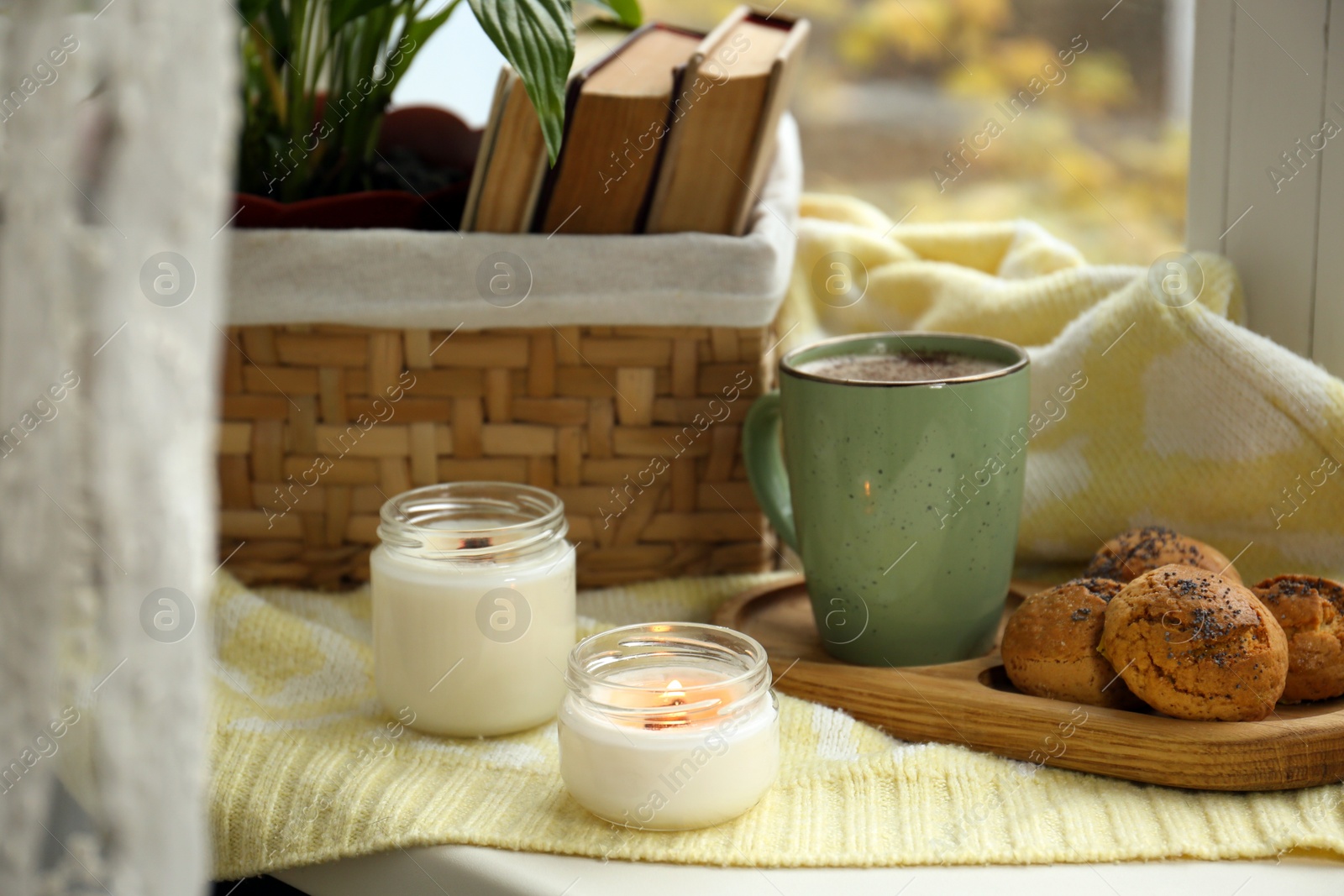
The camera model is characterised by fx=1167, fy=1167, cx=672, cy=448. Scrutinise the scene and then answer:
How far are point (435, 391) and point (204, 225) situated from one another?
1.40ft

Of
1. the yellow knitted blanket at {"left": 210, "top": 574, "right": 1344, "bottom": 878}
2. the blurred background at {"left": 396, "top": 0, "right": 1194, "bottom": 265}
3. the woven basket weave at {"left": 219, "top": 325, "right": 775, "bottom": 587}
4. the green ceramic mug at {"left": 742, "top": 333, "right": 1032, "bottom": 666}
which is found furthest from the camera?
the blurred background at {"left": 396, "top": 0, "right": 1194, "bottom": 265}

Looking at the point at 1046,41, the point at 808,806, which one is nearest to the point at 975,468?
the point at 808,806

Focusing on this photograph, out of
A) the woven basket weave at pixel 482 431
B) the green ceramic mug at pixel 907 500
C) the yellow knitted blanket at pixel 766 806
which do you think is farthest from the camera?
the woven basket weave at pixel 482 431

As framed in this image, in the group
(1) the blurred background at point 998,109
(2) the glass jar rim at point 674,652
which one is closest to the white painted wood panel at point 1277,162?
(2) the glass jar rim at point 674,652

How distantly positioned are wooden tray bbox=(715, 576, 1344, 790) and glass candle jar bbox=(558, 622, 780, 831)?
0.08m

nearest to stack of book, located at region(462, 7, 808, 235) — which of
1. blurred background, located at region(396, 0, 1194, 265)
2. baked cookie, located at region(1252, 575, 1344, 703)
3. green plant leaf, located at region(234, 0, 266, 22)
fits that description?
green plant leaf, located at region(234, 0, 266, 22)

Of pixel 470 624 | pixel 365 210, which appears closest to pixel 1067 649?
pixel 470 624

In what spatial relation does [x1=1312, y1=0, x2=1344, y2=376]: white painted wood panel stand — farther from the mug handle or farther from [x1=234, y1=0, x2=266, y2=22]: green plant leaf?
[x1=234, y1=0, x2=266, y2=22]: green plant leaf

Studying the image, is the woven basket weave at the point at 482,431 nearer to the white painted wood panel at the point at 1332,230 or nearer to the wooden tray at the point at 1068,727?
the wooden tray at the point at 1068,727

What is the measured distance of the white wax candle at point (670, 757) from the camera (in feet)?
1.55

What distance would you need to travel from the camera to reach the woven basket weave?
0.67m

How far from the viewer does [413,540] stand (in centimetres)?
56

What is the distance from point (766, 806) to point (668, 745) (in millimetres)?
61

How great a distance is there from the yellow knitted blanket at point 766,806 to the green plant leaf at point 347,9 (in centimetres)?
37
